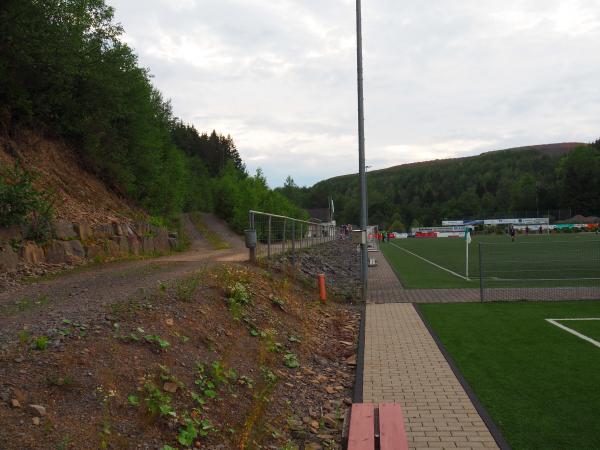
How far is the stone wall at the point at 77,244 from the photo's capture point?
35.8ft

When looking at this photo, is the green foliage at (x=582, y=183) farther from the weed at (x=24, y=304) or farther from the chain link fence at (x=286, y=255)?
the weed at (x=24, y=304)

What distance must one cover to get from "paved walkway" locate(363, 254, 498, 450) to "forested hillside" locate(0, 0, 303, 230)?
803 cm

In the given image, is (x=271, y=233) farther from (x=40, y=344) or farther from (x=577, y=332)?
(x=40, y=344)

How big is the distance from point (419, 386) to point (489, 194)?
179m

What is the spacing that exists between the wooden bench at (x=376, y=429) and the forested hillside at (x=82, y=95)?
9.29m

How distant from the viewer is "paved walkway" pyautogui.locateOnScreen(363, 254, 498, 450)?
4.97m

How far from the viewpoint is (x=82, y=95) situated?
19.2 m

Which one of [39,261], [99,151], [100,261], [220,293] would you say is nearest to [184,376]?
[220,293]

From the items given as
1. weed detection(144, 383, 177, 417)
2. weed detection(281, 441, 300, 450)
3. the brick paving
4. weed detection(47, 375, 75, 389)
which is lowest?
weed detection(281, 441, 300, 450)

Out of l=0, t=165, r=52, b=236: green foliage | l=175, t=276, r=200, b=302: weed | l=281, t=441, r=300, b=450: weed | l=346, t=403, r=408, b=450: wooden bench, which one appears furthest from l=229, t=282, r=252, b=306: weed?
l=0, t=165, r=52, b=236: green foliage

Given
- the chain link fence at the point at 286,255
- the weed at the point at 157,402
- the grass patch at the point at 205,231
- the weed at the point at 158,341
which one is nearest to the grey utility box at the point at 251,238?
the chain link fence at the point at 286,255

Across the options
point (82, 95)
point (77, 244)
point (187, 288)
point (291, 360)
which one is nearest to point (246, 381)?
point (291, 360)

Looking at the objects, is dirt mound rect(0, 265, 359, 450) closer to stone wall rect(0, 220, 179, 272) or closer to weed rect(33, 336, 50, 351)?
weed rect(33, 336, 50, 351)

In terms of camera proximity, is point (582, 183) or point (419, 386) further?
point (582, 183)
